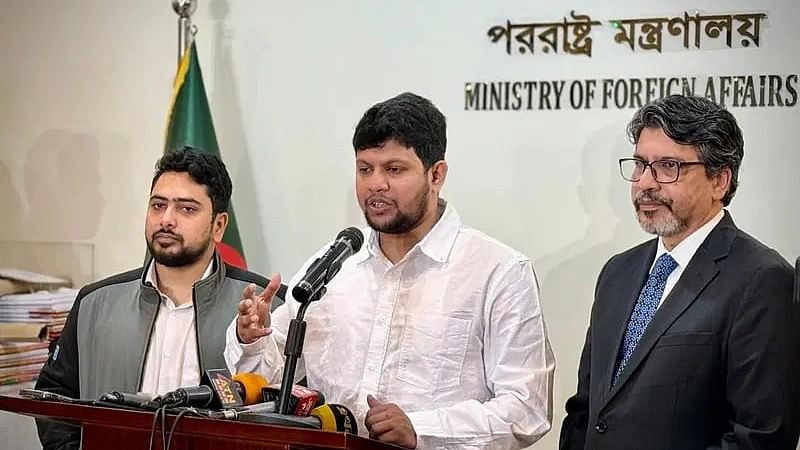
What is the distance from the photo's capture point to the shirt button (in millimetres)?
2826

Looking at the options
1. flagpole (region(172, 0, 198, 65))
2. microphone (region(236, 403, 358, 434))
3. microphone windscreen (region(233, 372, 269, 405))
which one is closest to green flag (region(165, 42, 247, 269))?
flagpole (region(172, 0, 198, 65))

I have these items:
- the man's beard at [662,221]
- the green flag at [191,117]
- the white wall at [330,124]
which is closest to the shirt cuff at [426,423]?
the man's beard at [662,221]

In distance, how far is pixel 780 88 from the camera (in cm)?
384

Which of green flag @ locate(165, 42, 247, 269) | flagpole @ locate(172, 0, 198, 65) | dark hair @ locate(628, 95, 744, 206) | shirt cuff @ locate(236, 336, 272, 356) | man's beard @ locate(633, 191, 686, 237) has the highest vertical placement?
flagpole @ locate(172, 0, 198, 65)

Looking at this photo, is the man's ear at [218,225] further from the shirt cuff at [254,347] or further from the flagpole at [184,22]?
the flagpole at [184,22]

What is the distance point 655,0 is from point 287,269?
1.75 meters

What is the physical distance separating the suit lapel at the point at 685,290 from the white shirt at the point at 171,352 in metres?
1.22

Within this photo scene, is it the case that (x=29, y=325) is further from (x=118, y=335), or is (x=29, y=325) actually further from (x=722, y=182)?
(x=722, y=182)

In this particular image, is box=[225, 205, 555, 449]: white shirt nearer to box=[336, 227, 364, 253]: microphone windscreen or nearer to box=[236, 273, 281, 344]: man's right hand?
box=[236, 273, 281, 344]: man's right hand

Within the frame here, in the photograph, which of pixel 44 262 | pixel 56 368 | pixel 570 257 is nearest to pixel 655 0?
pixel 570 257

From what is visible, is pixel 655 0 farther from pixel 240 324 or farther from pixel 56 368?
pixel 56 368

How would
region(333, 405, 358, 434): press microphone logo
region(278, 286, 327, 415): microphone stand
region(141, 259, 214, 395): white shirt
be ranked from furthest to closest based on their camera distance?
1. region(141, 259, 214, 395): white shirt
2. region(333, 405, 358, 434): press microphone logo
3. region(278, 286, 327, 415): microphone stand

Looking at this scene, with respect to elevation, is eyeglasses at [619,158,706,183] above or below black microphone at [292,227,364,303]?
above

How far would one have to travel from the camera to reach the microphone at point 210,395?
7.84 ft
